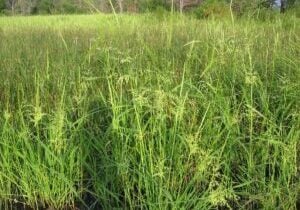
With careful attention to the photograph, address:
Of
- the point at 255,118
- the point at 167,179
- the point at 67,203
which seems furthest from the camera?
the point at 255,118

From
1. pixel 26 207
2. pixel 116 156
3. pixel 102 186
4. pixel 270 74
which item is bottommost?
pixel 26 207

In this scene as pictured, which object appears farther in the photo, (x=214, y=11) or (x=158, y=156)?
(x=214, y=11)

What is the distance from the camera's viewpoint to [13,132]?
194 cm

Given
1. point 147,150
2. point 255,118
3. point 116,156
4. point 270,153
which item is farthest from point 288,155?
point 116,156

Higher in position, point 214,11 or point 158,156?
point 214,11

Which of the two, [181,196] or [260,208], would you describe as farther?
[260,208]

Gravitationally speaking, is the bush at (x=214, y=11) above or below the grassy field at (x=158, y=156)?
above

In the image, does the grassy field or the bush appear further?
the bush

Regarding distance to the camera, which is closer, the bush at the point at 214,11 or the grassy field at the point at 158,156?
the grassy field at the point at 158,156

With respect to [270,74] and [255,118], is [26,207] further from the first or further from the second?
[270,74]

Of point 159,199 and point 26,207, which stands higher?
point 159,199

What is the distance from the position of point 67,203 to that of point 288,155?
3.21 feet

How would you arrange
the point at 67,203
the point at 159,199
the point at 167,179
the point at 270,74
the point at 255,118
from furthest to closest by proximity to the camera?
1. the point at 270,74
2. the point at 255,118
3. the point at 67,203
4. the point at 167,179
5. the point at 159,199

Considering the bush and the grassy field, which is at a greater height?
the bush
